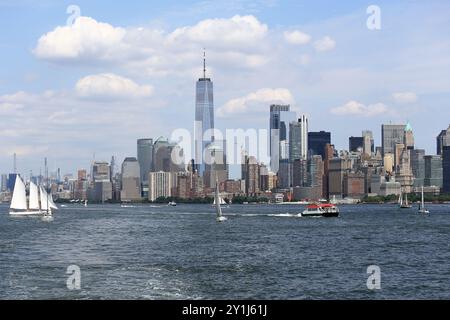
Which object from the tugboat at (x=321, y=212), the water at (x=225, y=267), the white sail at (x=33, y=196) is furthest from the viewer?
the white sail at (x=33, y=196)

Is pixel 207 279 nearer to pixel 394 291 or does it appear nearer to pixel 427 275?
pixel 394 291

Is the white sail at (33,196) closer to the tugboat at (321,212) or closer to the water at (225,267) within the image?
the tugboat at (321,212)

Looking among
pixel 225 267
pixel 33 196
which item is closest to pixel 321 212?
pixel 33 196

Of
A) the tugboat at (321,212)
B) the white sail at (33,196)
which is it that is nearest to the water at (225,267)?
the tugboat at (321,212)

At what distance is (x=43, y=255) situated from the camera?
71.1 metres

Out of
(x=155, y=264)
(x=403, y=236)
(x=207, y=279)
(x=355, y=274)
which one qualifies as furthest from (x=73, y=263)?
(x=403, y=236)

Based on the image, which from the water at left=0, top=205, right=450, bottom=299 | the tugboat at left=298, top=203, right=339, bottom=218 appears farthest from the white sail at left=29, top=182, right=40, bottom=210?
the water at left=0, top=205, right=450, bottom=299

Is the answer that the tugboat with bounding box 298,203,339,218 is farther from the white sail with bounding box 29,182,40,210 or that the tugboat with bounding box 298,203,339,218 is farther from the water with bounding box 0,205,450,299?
the water with bounding box 0,205,450,299

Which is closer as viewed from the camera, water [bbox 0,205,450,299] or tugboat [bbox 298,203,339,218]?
water [bbox 0,205,450,299]

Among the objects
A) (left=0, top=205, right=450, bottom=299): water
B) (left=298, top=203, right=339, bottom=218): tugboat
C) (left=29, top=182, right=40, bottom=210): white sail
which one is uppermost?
(left=29, top=182, right=40, bottom=210): white sail

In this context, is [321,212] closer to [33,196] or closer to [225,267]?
[33,196]

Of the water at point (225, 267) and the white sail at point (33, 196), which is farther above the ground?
the white sail at point (33, 196)

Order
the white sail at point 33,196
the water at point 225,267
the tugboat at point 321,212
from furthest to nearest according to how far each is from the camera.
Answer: the white sail at point 33,196, the tugboat at point 321,212, the water at point 225,267
